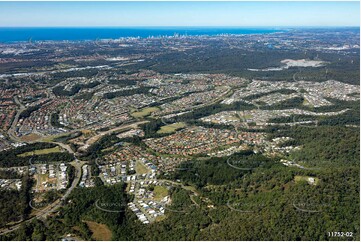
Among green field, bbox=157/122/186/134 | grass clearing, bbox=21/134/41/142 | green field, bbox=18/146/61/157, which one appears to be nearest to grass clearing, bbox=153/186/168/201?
green field, bbox=18/146/61/157

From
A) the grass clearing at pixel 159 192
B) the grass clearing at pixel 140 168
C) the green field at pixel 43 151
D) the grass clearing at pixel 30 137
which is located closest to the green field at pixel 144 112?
the grass clearing at pixel 30 137

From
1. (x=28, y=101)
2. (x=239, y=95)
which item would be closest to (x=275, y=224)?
(x=239, y=95)

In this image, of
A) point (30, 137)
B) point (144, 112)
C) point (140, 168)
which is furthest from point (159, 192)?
point (144, 112)

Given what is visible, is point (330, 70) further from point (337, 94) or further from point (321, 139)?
point (321, 139)

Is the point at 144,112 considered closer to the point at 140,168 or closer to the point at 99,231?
the point at 140,168

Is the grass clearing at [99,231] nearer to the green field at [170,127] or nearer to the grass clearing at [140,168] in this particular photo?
the grass clearing at [140,168]

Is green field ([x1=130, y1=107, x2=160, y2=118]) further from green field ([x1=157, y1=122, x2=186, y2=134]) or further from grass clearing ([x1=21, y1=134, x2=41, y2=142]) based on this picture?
grass clearing ([x1=21, y1=134, x2=41, y2=142])
